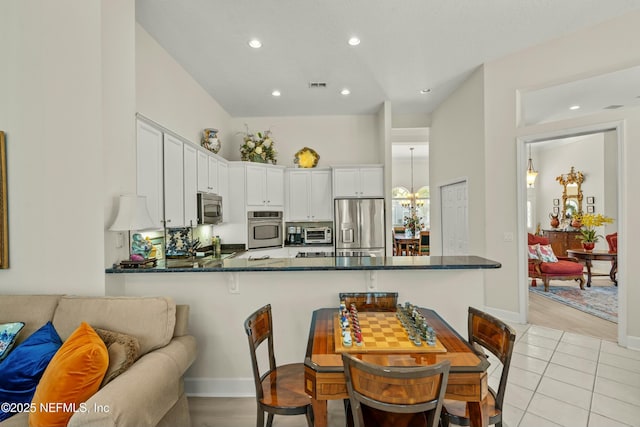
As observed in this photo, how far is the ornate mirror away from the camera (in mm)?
7656

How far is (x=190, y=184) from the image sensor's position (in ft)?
11.3

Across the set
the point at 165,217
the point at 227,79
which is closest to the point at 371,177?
the point at 227,79

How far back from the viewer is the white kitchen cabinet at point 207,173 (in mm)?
3740

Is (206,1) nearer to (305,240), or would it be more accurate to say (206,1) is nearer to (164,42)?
(164,42)

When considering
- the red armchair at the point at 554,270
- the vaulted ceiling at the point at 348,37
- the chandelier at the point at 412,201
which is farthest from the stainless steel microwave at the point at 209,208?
the chandelier at the point at 412,201

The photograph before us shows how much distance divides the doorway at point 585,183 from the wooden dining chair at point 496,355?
2711 millimetres

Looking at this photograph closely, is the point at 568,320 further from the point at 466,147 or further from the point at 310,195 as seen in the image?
the point at 310,195

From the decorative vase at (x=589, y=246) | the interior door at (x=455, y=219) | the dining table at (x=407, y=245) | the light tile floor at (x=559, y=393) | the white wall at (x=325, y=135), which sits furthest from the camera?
the dining table at (x=407, y=245)

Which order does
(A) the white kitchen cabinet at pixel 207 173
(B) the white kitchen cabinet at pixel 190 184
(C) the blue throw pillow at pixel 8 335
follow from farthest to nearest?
(A) the white kitchen cabinet at pixel 207 173, (B) the white kitchen cabinet at pixel 190 184, (C) the blue throw pillow at pixel 8 335

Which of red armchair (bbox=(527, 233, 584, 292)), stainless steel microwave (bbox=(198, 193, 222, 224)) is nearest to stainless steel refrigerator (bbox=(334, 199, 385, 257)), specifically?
stainless steel microwave (bbox=(198, 193, 222, 224))

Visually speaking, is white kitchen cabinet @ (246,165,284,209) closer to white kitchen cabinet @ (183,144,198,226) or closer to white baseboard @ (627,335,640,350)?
white kitchen cabinet @ (183,144,198,226)

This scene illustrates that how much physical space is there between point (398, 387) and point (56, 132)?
2.72 meters

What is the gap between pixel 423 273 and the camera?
2383 mm

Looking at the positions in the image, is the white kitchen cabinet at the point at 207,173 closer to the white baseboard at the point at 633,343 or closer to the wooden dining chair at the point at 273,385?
the wooden dining chair at the point at 273,385
